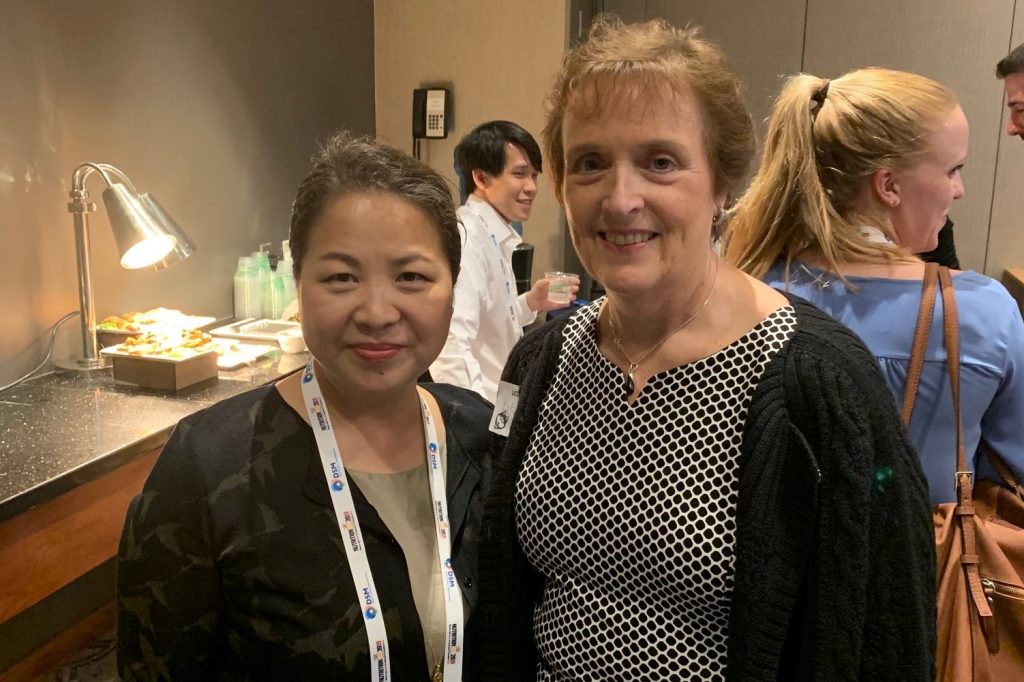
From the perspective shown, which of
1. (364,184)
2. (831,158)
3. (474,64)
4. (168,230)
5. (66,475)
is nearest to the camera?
(364,184)

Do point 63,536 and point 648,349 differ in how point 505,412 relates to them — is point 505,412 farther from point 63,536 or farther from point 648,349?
point 63,536

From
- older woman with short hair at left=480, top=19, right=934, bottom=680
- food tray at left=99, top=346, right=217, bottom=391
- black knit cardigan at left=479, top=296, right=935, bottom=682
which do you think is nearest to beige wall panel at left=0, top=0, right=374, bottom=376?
food tray at left=99, top=346, right=217, bottom=391

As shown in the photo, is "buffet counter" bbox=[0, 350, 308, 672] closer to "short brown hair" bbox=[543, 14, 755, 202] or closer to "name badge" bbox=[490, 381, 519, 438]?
"name badge" bbox=[490, 381, 519, 438]

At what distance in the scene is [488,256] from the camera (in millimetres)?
2629

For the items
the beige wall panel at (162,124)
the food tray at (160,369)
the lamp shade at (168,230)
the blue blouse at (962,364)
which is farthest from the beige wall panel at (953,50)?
the food tray at (160,369)

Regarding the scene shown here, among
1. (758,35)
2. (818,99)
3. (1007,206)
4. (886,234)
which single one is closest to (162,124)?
(818,99)

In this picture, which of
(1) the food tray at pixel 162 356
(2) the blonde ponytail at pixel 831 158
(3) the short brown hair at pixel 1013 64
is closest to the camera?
(2) the blonde ponytail at pixel 831 158

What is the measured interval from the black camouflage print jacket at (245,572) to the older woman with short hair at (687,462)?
0.63 ft

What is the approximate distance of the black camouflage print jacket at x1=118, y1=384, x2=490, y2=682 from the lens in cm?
103

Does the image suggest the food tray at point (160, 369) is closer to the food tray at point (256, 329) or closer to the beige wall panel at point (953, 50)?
the food tray at point (256, 329)

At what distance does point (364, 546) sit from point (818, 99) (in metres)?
1.11

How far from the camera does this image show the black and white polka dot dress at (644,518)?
1.02 metres

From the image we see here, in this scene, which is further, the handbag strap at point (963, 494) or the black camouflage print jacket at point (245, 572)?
the handbag strap at point (963, 494)

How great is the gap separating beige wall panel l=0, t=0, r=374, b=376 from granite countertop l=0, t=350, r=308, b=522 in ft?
0.83
